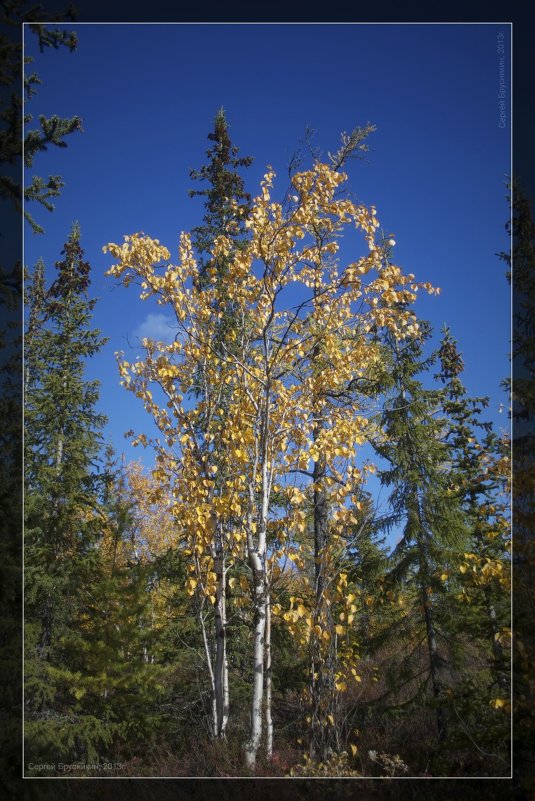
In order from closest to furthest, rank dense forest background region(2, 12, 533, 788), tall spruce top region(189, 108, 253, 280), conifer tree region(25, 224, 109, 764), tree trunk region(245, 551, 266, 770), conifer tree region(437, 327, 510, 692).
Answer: tree trunk region(245, 551, 266, 770), dense forest background region(2, 12, 533, 788), conifer tree region(437, 327, 510, 692), conifer tree region(25, 224, 109, 764), tall spruce top region(189, 108, 253, 280)

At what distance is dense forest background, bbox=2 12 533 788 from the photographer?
168 inches

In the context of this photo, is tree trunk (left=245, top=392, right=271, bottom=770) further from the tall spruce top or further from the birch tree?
the tall spruce top

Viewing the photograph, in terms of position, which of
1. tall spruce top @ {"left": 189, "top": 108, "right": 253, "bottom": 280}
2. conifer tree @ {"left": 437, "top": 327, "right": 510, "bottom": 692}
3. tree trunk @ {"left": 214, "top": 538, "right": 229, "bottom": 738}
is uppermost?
tall spruce top @ {"left": 189, "top": 108, "right": 253, "bottom": 280}

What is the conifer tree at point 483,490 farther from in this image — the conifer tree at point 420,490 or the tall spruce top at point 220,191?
the tall spruce top at point 220,191

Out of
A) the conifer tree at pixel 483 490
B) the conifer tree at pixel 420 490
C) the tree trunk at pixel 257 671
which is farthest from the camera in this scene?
the conifer tree at pixel 420 490

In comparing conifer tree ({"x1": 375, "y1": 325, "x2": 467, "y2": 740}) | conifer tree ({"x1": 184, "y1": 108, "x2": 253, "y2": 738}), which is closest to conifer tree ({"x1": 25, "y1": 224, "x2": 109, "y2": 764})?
conifer tree ({"x1": 184, "y1": 108, "x2": 253, "y2": 738})

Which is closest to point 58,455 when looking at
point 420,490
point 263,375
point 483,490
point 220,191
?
point 263,375

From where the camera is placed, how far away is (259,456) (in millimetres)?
4586

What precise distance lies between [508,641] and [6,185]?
5.34 meters

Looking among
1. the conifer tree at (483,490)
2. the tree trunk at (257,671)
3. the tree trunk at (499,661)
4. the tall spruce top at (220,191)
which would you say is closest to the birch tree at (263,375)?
the tree trunk at (257,671)

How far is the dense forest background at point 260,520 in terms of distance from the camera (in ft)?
14.0

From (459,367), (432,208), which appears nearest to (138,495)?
(459,367)

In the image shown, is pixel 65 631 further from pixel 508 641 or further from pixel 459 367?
pixel 459 367

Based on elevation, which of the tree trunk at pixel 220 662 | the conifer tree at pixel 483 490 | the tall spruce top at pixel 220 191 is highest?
the tall spruce top at pixel 220 191
